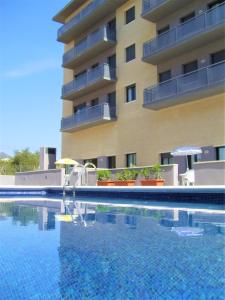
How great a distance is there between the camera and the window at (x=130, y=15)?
24119 millimetres

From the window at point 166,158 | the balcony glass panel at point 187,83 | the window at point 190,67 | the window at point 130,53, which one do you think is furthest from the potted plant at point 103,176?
the window at point 130,53

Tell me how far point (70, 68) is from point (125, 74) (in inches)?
290

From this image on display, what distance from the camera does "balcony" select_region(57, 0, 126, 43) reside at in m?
25.1

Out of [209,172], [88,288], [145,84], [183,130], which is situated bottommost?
[88,288]

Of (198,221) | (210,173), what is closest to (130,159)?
(210,173)

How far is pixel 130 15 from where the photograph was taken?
2438 centimetres

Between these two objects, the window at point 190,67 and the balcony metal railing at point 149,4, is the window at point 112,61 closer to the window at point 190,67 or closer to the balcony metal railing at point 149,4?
the balcony metal railing at point 149,4

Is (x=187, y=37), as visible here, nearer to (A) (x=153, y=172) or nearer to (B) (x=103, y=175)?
(A) (x=153, y=172)

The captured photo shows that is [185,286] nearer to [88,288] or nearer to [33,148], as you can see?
[88,288]

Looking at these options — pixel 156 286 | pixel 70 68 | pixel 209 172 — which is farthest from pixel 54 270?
pixel 70 68

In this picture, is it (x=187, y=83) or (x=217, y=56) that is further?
(x=187, y=83)

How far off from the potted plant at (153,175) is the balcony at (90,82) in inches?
384

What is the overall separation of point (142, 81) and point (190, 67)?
387cm

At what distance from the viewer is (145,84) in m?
22.2
